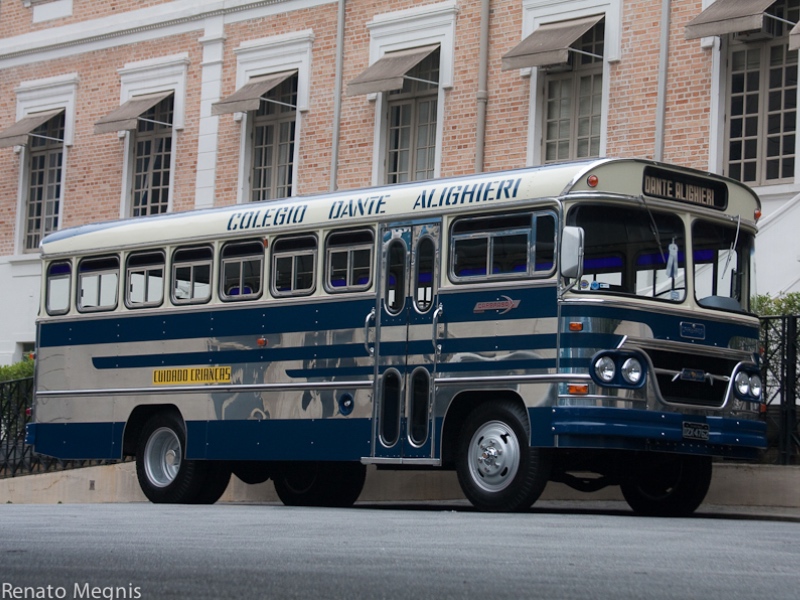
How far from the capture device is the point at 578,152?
22719mm

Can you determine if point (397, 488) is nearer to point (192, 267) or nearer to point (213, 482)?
point (213, 482)

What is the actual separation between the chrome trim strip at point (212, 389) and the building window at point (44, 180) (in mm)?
12394

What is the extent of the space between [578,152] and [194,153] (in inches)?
323

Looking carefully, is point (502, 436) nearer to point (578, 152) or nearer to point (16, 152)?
point (578, 152)

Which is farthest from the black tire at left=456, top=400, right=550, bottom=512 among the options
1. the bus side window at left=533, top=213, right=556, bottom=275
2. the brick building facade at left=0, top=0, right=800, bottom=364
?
the brick building facade at left=0, top=0, right=800, bottom=364

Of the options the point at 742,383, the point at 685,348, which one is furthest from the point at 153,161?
the point at 685,348

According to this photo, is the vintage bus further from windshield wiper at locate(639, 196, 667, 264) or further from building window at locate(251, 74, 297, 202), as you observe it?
building window at locate(251, 74, 297, 202)

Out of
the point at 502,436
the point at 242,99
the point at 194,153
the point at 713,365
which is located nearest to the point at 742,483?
the point at 713,365

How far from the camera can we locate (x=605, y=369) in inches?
520

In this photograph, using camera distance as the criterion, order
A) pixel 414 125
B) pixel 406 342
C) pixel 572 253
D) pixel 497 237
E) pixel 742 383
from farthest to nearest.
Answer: pixel 414 125, pixel 406 342, pixel 742 383, pixel 497 237, pixel 572 253

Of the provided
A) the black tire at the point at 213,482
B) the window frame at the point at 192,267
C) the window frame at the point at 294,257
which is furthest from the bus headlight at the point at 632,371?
the black tire at the point at 213,482

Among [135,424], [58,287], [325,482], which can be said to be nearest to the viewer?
[325,482]

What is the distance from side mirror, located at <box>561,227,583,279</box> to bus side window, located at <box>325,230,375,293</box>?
245 centimetres

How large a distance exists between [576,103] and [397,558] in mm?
15271
